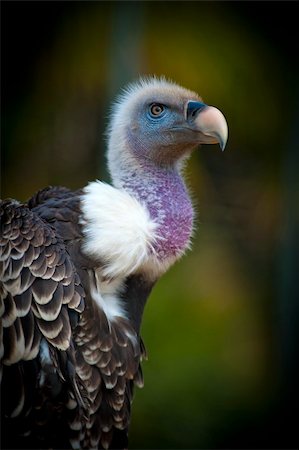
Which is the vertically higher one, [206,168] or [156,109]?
[156,109]

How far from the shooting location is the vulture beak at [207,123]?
10.2ft

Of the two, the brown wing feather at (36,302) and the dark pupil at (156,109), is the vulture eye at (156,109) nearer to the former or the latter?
the dark pupil at (156,109)

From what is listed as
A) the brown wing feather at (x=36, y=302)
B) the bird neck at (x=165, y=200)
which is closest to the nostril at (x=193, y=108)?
the bird neck at (x=165, y=200)

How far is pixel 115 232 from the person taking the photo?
3049 mm

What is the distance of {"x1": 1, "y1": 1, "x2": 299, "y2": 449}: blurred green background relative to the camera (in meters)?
6.42

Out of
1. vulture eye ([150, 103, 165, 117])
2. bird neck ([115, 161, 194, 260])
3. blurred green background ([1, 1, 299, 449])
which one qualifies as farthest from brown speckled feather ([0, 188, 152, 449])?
blurred green background ([1, 1, 299, 449])

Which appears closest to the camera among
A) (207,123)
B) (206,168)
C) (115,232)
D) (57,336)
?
(57,336)

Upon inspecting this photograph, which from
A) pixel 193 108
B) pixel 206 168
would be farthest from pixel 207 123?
pixel 206 168

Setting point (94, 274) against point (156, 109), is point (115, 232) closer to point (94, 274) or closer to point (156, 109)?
point (94, 274)

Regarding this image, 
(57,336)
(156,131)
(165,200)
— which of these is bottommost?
(57,336)

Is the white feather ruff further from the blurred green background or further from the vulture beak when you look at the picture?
the blurred green background

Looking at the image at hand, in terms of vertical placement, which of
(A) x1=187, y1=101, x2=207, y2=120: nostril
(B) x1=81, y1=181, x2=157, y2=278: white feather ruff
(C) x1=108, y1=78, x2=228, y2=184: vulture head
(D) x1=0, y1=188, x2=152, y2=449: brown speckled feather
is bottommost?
(D) x1=0, y1=188, x2=152, y2=449: brown speckled feather

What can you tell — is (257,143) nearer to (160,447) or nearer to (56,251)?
(160,447)

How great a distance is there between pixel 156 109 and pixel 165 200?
0.41 m
